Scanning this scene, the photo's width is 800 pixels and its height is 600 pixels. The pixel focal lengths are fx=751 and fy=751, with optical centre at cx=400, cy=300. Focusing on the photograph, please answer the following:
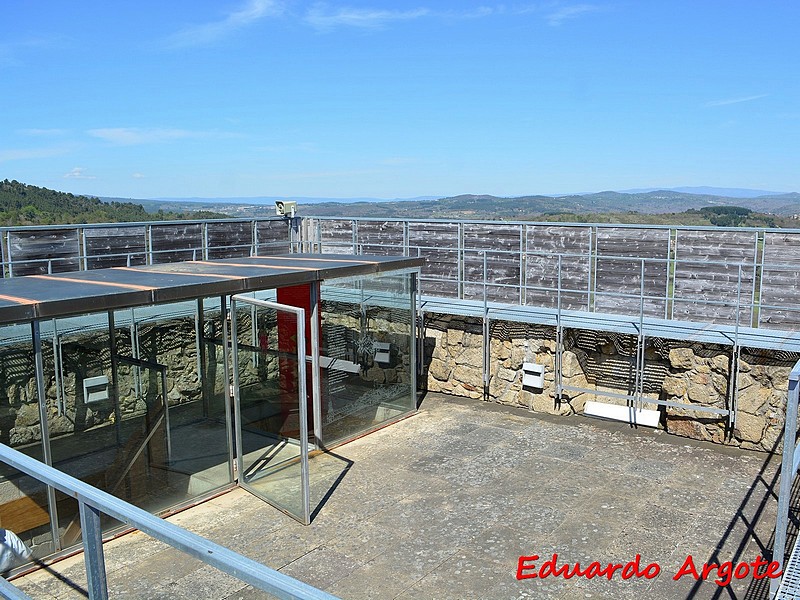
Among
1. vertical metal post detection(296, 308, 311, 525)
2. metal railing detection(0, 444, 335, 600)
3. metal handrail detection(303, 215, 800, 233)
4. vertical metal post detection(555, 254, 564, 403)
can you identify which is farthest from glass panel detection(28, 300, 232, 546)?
metal handrail detection(303, 215, 800, 233)

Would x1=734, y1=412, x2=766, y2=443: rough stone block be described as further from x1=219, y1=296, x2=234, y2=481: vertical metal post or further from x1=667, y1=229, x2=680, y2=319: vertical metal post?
x1=219, y1=296, x2=234, y2=481: vertical metal post

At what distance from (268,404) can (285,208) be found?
734cm

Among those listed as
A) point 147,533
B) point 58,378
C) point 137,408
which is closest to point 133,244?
point 137,408

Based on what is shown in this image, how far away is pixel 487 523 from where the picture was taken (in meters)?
7.04

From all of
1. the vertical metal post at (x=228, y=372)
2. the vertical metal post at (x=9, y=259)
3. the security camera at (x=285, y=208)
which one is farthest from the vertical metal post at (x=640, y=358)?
the vertical metal post at (x=9, y=259)

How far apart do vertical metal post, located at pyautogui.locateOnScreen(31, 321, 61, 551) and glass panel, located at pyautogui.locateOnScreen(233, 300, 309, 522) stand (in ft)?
6.39

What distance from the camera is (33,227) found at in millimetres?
11219

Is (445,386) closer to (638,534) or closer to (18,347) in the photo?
(638,534)

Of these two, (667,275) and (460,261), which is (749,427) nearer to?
(667,275)

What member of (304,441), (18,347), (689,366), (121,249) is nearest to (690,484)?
(689,366)

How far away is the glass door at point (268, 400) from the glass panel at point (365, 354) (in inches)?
49.3

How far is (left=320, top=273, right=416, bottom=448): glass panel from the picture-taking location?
9195 mm

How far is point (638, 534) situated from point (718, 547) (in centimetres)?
67

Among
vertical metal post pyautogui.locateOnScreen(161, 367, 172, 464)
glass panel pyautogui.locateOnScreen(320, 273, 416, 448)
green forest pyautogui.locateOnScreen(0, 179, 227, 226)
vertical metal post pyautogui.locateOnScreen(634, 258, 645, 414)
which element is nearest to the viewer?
vertical metal post pyautogui.locateOnScreen(161, 367, 172, 464)
